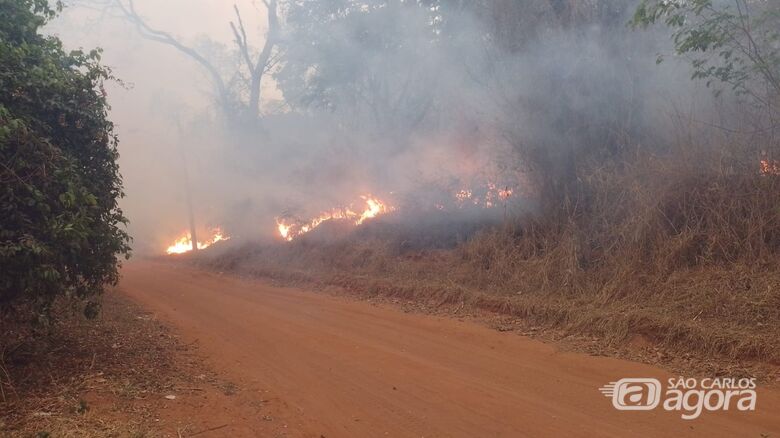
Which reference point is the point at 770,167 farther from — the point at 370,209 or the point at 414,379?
the point at 370,209

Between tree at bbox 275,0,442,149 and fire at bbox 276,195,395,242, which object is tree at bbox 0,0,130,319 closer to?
fire at bbox 276,195,395,242

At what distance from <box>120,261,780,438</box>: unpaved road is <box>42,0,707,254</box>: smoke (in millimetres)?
3994

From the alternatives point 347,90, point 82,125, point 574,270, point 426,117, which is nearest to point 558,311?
point 574,270

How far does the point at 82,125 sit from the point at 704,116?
28.8ft

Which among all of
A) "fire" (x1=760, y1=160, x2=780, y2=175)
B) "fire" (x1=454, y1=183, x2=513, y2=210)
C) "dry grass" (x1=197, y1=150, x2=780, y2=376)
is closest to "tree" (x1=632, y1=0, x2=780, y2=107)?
"fire" (x1=760, y1=160, x2=780, y2=175)

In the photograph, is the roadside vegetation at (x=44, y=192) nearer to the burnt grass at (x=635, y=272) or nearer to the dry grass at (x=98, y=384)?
the dry grass at (x=98, y=384)

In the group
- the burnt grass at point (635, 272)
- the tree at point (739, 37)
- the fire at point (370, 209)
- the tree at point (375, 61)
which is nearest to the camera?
the burnt grass at point (635, 272)

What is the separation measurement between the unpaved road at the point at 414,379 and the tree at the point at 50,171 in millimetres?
1871

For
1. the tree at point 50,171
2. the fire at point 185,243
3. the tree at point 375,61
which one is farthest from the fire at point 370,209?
the tree at point 50,171

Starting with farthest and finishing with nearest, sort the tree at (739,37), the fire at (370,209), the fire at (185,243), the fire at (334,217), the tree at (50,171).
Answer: the fire at (185,243) → the fire at (334,217) → the fire at (370,209) → the tree at (739,37) → the tree at (50,171)

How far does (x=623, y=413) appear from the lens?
4559 mm

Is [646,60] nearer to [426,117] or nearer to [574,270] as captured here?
[574,270]

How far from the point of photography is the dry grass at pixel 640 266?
6.21 metres

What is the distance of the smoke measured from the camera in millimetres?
9883
